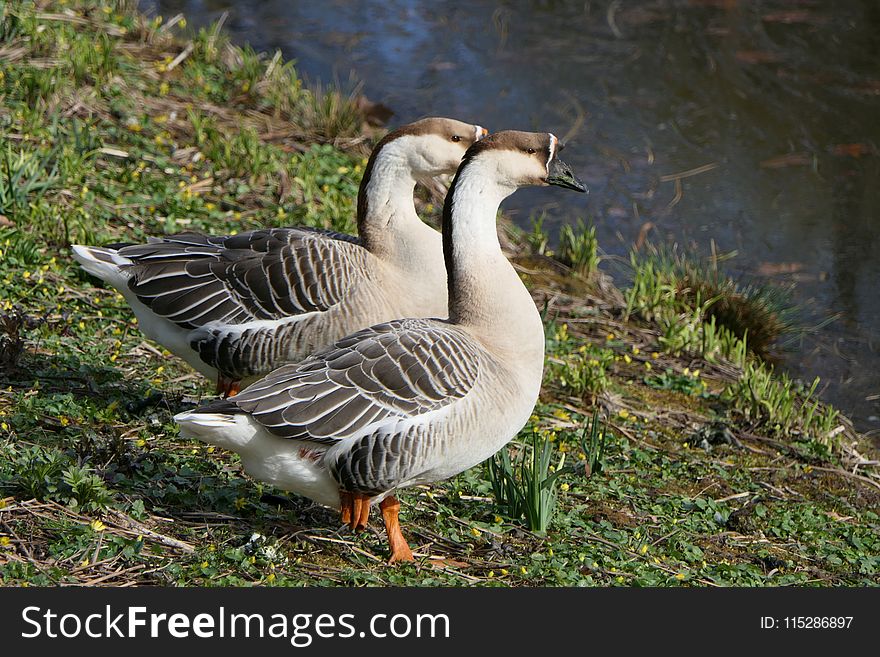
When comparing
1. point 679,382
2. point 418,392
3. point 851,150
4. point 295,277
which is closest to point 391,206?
point 295,277

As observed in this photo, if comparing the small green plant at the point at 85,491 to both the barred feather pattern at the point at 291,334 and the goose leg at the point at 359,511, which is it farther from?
the barred feather pattern at the point at 291,334

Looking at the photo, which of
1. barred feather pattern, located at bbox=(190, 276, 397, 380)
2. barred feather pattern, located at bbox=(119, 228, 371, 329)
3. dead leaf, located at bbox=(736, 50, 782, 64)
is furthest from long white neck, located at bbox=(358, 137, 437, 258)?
dead leaf, located at bbox=(736, 50, 782, 64)

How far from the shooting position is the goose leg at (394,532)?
4.64 meters

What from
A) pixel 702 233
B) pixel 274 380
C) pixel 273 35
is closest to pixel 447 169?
pixel 274 380

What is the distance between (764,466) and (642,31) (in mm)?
7949

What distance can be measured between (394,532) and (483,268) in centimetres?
119

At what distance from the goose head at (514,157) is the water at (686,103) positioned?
12.7ft

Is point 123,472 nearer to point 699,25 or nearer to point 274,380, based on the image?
point 274,380

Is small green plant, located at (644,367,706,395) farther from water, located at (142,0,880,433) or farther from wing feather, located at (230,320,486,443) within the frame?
wing feather, located at (230,320,486,443)

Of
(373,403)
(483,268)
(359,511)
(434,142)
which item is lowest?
(359,511)

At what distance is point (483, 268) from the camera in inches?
190

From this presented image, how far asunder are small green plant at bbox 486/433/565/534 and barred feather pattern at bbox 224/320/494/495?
1.96 ft

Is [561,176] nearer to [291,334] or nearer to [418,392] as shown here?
[418,392]

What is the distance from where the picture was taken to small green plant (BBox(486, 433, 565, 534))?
4949 mm
